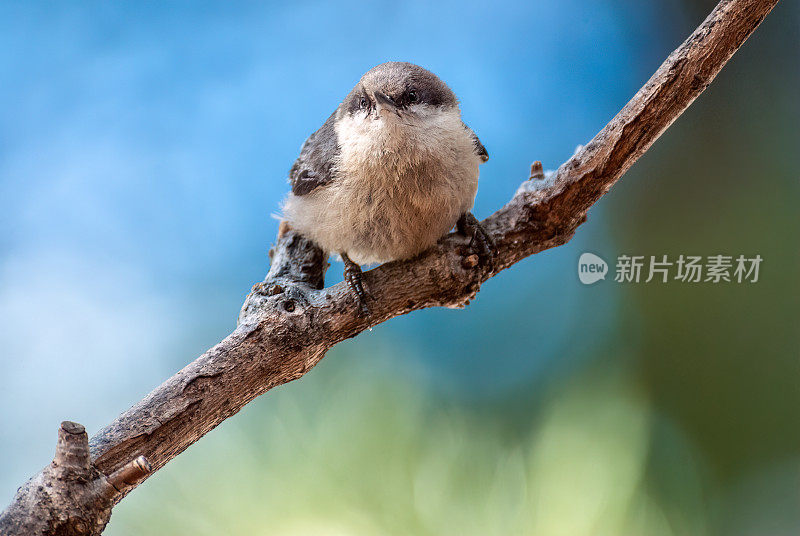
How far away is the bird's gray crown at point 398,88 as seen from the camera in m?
1.56

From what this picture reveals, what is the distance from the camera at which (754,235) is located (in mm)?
2250

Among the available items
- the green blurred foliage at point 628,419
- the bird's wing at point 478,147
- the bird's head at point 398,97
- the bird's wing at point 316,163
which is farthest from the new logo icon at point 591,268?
the bird's wing at point 316,163

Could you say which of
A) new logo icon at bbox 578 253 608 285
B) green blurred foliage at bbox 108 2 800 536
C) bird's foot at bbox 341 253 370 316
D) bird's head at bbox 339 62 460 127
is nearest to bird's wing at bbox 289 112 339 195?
bird's head at bbox 339 62 460 127

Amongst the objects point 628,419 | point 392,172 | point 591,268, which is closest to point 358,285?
point 392,172

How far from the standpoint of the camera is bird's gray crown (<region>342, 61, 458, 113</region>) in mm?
1563

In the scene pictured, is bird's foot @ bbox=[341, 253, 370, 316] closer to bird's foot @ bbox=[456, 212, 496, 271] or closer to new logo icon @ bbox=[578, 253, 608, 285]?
bird's foot @ bbox=[456, 212, 496, 271]

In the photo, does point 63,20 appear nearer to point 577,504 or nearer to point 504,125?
point 504,125

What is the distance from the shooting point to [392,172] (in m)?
1.61

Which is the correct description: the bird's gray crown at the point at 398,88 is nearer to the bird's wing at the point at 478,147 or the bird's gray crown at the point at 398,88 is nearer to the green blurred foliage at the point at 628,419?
the bird's wing at the point at 478,147

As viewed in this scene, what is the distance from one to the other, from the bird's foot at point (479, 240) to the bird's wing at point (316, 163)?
401mm

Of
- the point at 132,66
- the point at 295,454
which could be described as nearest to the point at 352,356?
the point at 295,454

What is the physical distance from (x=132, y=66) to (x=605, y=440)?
7.10ft

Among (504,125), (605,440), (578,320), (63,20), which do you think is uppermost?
(63,20)

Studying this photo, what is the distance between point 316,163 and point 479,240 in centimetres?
50
